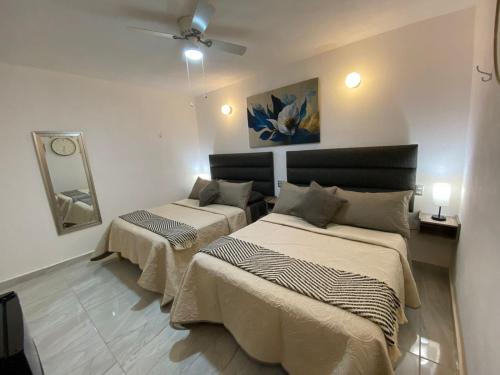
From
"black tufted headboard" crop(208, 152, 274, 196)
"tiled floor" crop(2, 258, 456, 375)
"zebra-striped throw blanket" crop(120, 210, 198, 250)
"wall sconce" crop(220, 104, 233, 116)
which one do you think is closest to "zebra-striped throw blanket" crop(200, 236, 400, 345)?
"zebra-striped throw blanket" crop(120, 210, 198, 250)

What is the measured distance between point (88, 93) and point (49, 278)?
7.71ft

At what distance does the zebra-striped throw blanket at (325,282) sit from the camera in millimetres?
990

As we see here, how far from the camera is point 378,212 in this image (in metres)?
1.84

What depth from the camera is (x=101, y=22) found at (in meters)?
1.63

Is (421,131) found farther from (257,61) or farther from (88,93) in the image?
(88,93)

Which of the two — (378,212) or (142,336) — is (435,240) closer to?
(378,212)

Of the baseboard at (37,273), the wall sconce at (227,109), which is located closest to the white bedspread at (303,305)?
the baseboard at (37,273)

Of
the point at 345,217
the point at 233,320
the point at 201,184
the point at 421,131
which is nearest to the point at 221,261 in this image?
the point at 233,320

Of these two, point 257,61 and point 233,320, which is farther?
point 257,61

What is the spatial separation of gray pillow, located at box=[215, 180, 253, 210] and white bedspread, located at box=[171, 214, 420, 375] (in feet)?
2.98

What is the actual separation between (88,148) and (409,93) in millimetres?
3854

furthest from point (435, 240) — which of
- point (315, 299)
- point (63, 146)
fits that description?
point (63, 146)

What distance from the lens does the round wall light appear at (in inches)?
87.5

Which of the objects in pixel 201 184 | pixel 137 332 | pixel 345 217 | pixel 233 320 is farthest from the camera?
pixel 201 184
